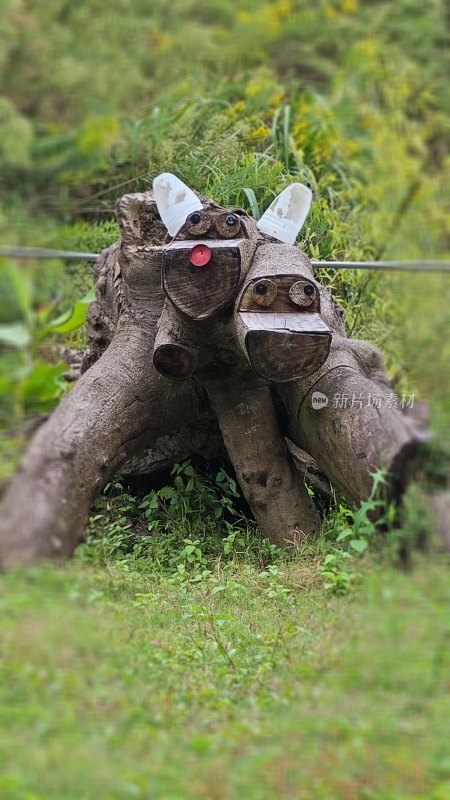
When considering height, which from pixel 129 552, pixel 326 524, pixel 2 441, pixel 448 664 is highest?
pixel 2 441

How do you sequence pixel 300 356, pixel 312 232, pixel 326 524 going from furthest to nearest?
1. pixel 312 232
2. pixel 326 524
3. pixel 300 356

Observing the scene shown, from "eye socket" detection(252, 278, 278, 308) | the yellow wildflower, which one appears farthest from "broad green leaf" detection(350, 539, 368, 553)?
the yellow wildflower

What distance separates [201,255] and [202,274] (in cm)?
5

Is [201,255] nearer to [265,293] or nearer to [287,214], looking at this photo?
[265,293]

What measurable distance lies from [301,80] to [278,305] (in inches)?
139

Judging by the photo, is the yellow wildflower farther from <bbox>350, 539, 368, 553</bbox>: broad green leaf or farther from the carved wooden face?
<bbox>350, 539, 368, 553</bbox>: broad green leaf

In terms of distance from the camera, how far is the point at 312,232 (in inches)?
150

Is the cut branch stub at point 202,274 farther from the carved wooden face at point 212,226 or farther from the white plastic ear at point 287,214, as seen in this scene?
the white plastic ear at point 287,214

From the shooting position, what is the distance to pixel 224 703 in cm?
201

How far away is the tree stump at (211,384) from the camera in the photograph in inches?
88.8

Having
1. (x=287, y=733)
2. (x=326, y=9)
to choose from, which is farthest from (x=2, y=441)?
(x=326, y=9)

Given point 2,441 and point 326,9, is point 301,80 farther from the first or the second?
point 2,441

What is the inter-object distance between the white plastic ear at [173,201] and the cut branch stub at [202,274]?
9.3 inches

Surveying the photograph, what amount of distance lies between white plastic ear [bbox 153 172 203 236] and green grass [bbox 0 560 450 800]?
3.46 ft
